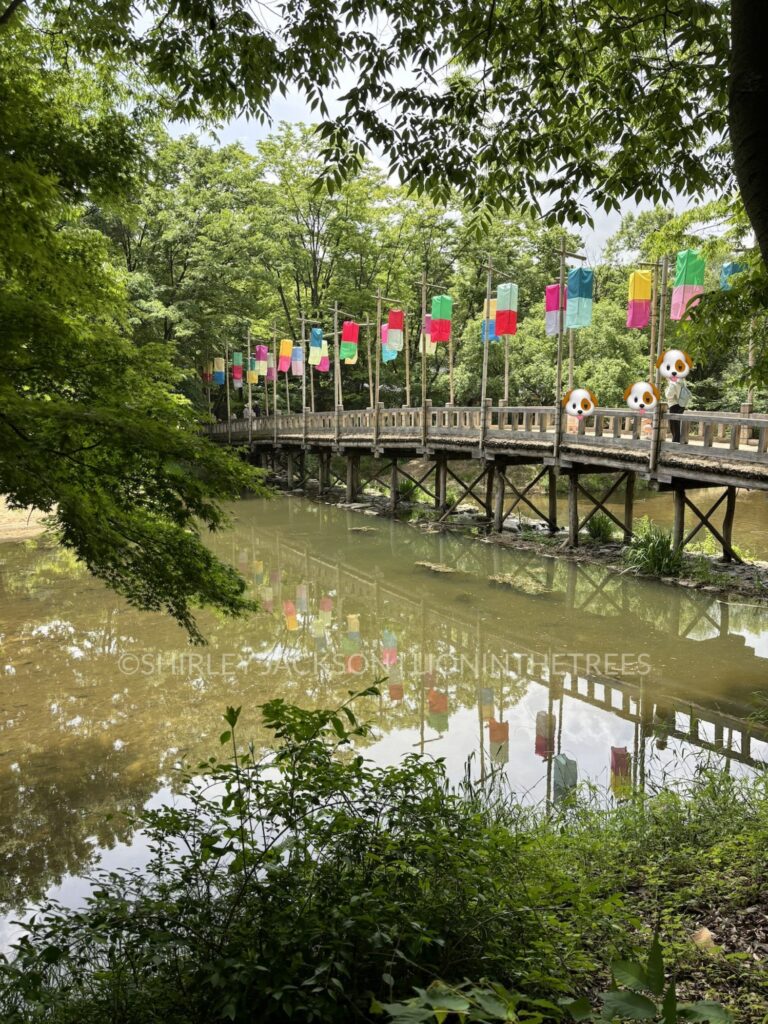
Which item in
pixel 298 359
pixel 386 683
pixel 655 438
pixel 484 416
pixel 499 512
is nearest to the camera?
pixel 386 683

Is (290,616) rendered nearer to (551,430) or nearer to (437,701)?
(437,701)

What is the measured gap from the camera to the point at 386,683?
995cm

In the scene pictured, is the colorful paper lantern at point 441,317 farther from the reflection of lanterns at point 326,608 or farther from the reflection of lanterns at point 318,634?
the reflection of lanterns at point 318,634

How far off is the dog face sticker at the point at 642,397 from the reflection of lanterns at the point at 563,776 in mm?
9405

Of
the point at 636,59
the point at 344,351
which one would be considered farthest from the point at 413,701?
the point at 344,351

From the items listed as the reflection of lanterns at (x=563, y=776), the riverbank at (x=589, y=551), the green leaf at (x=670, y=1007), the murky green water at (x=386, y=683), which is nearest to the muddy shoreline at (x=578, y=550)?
the riverbank at (x=589, y=551)

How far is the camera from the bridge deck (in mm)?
13492

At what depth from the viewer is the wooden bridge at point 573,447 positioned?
1386cm

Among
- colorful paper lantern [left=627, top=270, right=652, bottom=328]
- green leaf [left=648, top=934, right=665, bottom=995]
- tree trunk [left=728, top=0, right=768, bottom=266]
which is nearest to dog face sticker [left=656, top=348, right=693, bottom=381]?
colorful paper lantern [left=627, top=270, right=652, bottom=328]

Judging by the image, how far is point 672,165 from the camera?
4.91 meters

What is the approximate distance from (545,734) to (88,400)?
19.4 ft

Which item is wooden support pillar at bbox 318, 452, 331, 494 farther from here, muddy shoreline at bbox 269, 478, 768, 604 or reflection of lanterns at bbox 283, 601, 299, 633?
reflection of lanterns at bbox 283, 601, 299, 633

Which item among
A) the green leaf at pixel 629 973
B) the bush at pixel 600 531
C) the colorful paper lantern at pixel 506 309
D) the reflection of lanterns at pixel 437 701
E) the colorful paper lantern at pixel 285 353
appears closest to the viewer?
the green leaf at pixel 629 973

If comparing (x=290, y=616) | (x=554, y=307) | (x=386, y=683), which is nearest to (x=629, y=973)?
(x=386, y=683)
